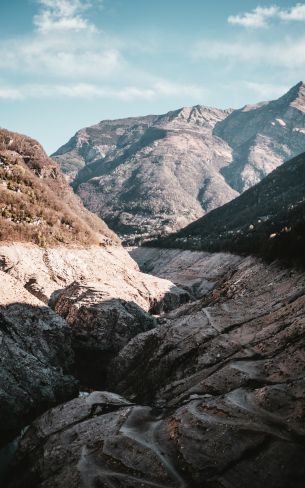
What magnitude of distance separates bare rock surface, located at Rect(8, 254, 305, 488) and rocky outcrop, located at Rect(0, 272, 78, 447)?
3.63ft

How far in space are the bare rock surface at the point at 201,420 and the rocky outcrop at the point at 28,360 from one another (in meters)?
1.11

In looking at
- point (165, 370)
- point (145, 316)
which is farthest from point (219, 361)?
point (145, 316)

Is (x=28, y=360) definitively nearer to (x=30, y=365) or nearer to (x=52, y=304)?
(x=30, y=365)

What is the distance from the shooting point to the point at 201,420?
13258 mm

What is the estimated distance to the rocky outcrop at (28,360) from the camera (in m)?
17.3

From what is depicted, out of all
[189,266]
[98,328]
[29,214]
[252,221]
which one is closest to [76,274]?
[29,214]

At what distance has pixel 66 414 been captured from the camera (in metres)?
16.8

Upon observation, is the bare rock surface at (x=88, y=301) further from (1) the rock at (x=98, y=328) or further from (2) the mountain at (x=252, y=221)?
(2) the mountain at (x=252, y=221)

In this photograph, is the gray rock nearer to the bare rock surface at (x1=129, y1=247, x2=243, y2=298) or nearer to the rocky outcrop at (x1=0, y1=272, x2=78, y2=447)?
the rocky outcrop at (x1=0, y1=272, x2=78, y2=447)

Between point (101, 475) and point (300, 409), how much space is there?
20.5 ft

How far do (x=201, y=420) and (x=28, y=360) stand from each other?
Answer: 10.3 m

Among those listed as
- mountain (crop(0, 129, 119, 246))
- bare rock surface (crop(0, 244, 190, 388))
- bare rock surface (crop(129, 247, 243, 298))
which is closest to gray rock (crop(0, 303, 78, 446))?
bare rock surface (crop(0, 244, 190, 388))

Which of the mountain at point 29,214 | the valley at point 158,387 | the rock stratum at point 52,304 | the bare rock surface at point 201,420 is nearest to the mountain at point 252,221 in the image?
the mountain at point 29,214

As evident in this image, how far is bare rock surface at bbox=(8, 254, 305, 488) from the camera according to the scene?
11430 millimetres
